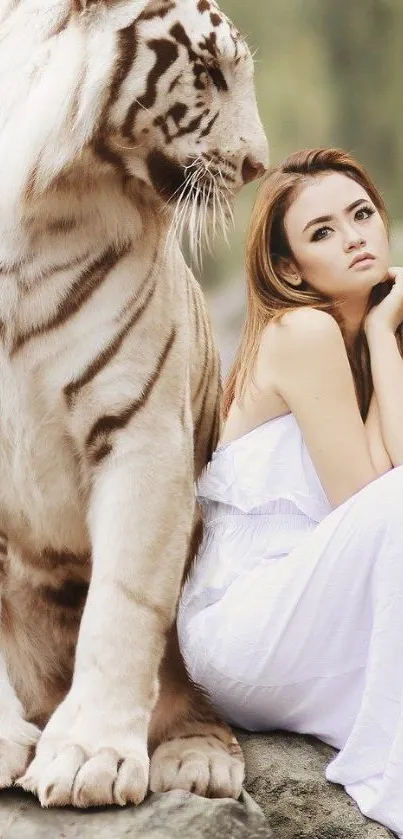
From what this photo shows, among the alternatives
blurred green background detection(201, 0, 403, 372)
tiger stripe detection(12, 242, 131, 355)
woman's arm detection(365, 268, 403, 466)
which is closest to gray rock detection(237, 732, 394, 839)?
woman's arm detection(365, 268, 403, 466)

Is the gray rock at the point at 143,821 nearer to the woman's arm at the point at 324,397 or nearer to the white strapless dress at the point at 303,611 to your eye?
the white strapless dress at the point at 303,611

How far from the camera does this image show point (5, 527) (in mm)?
1173

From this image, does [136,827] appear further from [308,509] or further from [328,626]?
[308,509]

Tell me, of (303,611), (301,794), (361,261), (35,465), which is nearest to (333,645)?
(303,611)

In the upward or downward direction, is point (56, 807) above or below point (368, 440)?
above

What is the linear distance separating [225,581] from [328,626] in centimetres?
16

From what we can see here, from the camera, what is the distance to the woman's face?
4.64 feet

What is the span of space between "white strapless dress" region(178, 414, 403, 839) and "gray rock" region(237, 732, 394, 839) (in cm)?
2

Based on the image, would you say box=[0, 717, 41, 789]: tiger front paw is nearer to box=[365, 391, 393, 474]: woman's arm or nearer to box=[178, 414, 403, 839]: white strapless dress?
box=[178, 414, 403, 839]: white strapless dress

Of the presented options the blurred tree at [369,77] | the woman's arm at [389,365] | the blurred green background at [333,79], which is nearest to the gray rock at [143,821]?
the woman's arm at [389,365]

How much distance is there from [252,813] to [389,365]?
1.97ft

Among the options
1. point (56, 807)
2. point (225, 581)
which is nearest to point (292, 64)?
point (225, 581)

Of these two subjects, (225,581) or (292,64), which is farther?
(292,64)

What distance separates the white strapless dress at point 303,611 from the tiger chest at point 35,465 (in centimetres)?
21
